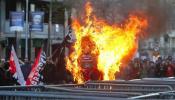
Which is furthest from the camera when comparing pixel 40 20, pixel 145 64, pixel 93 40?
pixel 40 20

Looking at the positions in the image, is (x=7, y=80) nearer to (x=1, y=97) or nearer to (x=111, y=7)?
(x=111, y=7)

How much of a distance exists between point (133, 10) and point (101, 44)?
1.29 meters

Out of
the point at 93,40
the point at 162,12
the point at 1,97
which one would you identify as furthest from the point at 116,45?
the point at 1,97

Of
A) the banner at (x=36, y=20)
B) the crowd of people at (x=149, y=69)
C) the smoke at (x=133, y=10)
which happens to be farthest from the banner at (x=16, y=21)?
the smoke at (x=133, y=10)

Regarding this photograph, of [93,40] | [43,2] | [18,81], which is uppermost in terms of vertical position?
[43,2]

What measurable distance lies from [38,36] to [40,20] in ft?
45.5

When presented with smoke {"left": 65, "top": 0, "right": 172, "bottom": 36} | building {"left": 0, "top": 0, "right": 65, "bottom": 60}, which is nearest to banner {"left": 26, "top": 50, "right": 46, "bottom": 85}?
smoke {"left": 65, "top": 0, "right": 172, "bottom": 36}

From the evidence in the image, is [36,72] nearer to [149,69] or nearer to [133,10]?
[133,10]

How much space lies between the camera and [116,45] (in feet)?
49.5

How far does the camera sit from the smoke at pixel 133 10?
1531cm

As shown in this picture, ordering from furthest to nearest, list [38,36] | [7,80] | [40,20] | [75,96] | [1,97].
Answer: [38,36]
[40,20]
[7,80]
[1,97]
[75,96]

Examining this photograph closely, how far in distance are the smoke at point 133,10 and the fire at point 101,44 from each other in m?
0.18

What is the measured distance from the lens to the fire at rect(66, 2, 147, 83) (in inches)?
582

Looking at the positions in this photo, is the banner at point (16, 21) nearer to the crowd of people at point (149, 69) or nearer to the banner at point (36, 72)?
the crowd of people at point (149, 69)
